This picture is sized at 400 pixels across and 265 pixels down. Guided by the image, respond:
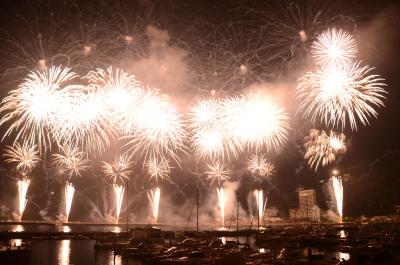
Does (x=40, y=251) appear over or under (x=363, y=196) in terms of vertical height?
under

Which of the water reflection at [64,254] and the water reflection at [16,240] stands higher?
the water reflection at [16,240]

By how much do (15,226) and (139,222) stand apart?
50.8 m

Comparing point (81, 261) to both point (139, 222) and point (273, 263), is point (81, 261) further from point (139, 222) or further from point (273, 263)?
point (139, 222)

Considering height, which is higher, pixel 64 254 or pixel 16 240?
pixel 16 240

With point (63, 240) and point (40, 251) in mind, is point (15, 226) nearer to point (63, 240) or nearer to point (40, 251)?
point (63, 240)

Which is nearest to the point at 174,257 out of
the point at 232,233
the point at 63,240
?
the point at 63,240

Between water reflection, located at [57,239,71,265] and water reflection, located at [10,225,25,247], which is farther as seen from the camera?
water reflection, located at [10,225,25,247]

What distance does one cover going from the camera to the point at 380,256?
2074 inches

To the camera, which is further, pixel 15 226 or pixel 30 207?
pixel 30 207

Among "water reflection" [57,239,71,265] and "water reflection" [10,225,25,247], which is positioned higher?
"water reflection" [10,225,25,247]

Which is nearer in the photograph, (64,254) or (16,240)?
(64,254)

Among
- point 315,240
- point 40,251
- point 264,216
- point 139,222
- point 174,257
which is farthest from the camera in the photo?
point 264,216

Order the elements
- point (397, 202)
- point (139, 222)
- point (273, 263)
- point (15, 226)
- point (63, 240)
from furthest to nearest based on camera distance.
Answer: point (139, 222), point (397, 202), point (15, 226), point (63, 240), point (273, 263)

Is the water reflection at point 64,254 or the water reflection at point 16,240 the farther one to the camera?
the water reflection at point 16,240
